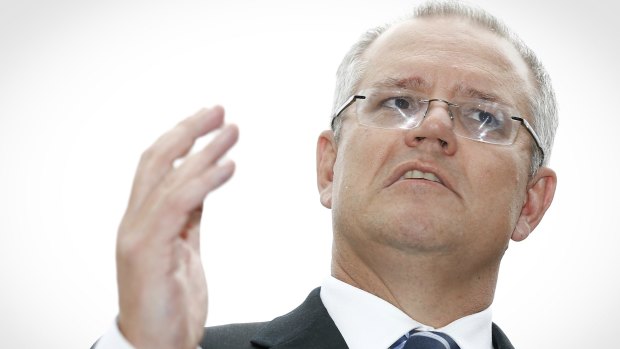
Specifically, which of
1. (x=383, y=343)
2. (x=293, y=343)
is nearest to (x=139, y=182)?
(x=293, y=343)

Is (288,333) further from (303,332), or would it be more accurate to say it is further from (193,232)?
(193,232)

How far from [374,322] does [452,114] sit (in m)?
0.63

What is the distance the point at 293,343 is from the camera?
87.9 inches

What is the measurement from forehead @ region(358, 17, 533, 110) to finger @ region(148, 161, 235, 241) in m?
1.06

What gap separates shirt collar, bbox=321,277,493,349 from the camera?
91.0 inches

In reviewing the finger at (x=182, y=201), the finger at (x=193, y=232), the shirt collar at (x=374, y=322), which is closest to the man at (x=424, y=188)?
the shirt collar at (x=374, y=322)

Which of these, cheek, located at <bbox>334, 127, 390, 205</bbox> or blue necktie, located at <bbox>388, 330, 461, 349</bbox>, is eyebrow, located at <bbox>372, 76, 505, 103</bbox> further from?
blue necktie, located at <bbox>388, 330, 461, 349</bbox>

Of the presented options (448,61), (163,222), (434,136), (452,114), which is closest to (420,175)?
(434,136)

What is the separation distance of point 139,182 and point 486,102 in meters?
1.25

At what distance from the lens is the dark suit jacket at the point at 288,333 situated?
2.24 m

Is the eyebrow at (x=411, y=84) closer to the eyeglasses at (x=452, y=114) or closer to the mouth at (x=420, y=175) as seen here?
the eyeglasses at (x=452, y=114)

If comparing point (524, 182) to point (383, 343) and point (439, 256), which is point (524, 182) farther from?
point (383, 343)

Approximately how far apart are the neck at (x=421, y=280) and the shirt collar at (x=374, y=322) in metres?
0.06

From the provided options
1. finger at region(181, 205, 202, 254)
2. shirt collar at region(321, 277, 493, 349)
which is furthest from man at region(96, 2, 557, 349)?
finger at region(181, 205, 202, 254)
